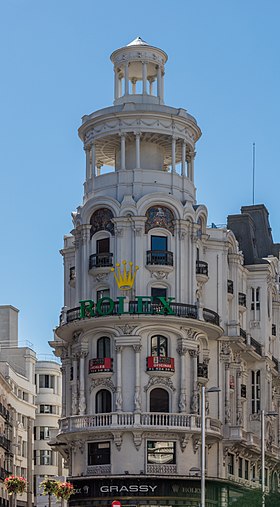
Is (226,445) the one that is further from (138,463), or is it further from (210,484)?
(138,463)

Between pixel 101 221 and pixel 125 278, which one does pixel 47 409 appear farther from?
pixel 125 278

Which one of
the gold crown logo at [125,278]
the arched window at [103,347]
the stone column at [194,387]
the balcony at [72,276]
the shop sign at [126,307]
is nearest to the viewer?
the shop sign at [126,307]

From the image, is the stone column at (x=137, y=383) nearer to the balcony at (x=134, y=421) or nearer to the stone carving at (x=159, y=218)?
the balcony at (x=134, y=421)

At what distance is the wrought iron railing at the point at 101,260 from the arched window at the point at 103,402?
8338mm

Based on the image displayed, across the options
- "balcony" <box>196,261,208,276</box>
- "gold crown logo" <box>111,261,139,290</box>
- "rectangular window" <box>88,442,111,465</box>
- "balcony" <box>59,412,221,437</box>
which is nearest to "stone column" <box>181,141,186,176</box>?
"balcony" <box>196,261,208,276</box>

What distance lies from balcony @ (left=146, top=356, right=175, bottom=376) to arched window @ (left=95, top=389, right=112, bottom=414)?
3315 millimetres

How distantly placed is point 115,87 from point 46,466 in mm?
50631

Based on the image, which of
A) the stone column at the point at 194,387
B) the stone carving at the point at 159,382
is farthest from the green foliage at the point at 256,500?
the stone carving at the point at 159,382

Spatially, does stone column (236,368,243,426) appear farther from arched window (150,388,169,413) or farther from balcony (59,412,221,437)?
arched window (150,388,169,413)

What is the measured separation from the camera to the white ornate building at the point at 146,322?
83000mm

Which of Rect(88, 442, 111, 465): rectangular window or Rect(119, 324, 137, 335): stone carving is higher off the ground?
Rect(119, 324, 137, 335): stone carving

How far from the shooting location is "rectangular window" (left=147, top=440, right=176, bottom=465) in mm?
82875

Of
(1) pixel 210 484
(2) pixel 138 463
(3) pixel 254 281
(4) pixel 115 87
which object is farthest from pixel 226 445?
(4) pixel 115 87

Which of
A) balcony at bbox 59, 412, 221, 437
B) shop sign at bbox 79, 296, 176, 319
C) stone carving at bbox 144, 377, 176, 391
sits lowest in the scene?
balcony at bbox 59, 412, 221, 437
